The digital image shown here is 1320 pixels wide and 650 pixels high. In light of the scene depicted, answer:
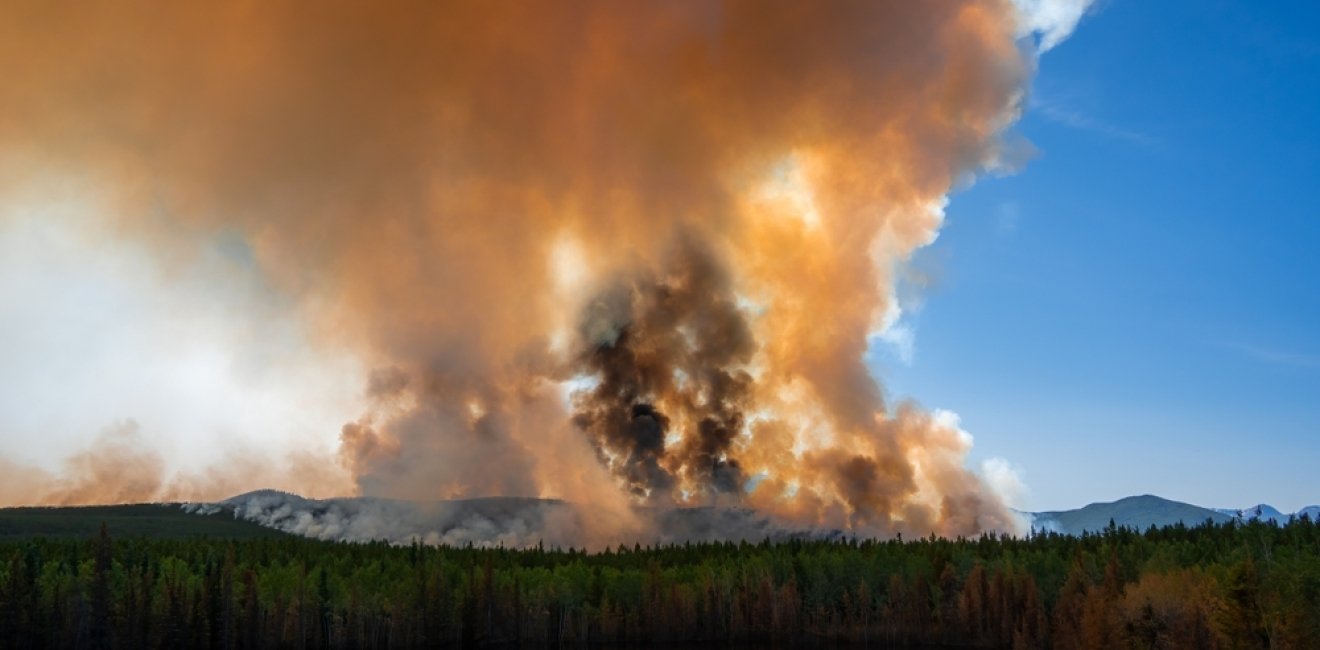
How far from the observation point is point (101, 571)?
7190 inches

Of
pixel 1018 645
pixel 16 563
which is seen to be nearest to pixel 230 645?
pixel 16 563

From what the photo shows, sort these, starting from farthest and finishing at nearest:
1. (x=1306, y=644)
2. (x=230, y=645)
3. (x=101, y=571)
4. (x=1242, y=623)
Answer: (x=230, y=645), (x=101, y=571), (x=1242, y=623), (x=1306, y=644)

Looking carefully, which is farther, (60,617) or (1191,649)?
(60,617)

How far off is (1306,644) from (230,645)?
18245 cm

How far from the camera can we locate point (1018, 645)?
7623 inches

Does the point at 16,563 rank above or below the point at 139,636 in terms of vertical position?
above

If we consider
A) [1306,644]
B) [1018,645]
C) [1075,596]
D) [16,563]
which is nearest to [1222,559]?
[1075,596]

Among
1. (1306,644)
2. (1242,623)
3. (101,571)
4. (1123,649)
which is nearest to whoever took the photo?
(1306,644)

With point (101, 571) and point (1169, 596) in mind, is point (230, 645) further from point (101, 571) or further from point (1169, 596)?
point (1169, 596)

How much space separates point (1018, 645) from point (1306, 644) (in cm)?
6210

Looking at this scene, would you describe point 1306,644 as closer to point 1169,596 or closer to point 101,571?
point 1169,596

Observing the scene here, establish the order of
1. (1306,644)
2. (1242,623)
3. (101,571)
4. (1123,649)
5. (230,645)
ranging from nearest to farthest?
(1306,644), (1242,623), (1123,649), (101,571), (230,645)

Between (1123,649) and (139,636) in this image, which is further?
(139,636)

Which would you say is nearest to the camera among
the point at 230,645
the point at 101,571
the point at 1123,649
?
the point at 1123,649
